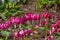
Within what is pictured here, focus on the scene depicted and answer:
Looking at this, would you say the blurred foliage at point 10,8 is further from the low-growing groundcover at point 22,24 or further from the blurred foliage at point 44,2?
the blurred foliage at point 44,2

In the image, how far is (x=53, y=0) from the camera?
4.28 m

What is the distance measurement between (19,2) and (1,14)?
1.97 ft

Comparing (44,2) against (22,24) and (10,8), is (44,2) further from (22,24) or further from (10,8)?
(22,24)

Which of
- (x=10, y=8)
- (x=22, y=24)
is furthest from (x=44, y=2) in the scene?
(x=22, y=24)

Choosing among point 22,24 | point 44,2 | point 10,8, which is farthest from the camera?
point 10,8

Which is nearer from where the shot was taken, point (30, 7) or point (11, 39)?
point (11, 39)

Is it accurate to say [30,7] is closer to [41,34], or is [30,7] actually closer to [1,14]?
[1,14]

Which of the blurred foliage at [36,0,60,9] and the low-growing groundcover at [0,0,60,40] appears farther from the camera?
the blurred foliage at [36,0,60,9]

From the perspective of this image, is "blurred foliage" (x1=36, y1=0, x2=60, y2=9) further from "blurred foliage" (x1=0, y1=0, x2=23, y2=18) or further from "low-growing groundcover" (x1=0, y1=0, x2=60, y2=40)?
"blurred foliage" (x1=0, y1=0, x2=23, y2=18)

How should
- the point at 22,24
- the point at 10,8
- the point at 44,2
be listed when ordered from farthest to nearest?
the point at 10,8, the point at 44,2, the point at 22,24

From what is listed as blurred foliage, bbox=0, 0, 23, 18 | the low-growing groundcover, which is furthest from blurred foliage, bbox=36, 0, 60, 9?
blurred foliage, bbox=0, 0, 23, 18

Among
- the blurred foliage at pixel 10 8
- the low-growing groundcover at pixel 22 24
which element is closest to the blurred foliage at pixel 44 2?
the low-growing groundcover at pixel 22 24

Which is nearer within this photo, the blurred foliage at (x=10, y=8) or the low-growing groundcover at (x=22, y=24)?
the low-growing groundcover at (x=22, y=24)

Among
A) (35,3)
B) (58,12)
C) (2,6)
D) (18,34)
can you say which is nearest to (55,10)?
(58,12)
